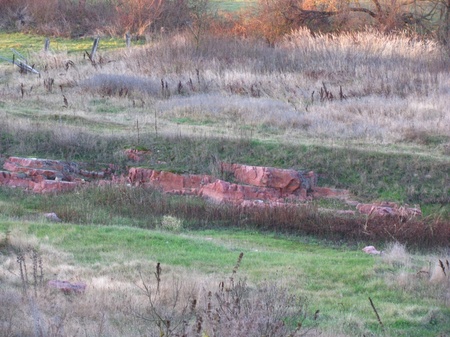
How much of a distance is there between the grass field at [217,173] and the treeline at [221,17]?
4396 mm

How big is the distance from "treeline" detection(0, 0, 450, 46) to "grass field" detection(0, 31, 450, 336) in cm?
440

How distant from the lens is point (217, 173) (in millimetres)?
15422

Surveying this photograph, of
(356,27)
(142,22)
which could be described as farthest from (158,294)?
(142,22)

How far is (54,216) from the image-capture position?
12344 millimetres

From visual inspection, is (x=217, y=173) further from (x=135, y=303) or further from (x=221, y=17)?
(x=221, y=17)

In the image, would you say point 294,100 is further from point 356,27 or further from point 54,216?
point 356,27

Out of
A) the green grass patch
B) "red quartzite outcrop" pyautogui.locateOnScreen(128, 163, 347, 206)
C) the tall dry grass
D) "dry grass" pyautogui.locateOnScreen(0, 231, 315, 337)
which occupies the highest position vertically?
"dry grass" pyautogui.locateOnScreen(0, 231, 315, 337)

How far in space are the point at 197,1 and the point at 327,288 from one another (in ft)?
106

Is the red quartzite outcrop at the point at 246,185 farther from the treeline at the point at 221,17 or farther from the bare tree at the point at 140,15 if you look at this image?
the bare tree at the point at 140,15

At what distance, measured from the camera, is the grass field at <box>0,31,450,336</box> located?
7035 mm

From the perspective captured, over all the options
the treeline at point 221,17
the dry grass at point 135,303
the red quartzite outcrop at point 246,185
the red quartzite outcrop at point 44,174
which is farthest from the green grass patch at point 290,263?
the treeline at point 221,17

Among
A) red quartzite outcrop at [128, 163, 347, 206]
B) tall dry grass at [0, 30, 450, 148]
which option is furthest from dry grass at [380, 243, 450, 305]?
tall dry grass at [0, 30, 450, 148]

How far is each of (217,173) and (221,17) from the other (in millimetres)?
22881

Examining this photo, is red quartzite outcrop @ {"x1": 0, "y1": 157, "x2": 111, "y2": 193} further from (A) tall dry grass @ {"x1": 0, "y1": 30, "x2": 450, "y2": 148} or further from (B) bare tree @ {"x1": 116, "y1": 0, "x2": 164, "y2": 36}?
(B) bare tree @ {"x1": 116, "y1": 0, "x2": 164, "y2": 36}
